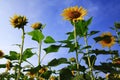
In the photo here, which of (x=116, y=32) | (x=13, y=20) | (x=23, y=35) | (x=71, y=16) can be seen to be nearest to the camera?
(x=71, y=16)

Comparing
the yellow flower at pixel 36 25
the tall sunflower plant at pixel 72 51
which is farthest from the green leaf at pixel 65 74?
the yellow flower at pixel 36 25

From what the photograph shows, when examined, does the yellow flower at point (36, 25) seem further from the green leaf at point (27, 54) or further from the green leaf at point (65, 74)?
the green leaf at point (65, 74)

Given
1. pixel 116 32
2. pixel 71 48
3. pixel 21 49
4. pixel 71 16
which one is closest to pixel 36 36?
pixel 21 49

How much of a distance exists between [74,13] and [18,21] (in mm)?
1144

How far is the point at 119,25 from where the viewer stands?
283 inches

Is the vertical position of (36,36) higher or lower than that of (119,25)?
lower

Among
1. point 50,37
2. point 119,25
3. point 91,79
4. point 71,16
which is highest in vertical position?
point 119,25

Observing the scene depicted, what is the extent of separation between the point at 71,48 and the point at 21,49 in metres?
1.19

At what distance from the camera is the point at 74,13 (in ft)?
14.7

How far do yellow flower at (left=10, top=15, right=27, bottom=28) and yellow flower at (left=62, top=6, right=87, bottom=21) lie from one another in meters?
0.85

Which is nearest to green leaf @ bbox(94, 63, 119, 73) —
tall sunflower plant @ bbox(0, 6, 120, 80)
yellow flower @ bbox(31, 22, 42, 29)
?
tall sunflower plant @ bbox(0, 6, 120, 80)

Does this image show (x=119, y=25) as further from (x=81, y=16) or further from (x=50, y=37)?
(x=50, y=37)

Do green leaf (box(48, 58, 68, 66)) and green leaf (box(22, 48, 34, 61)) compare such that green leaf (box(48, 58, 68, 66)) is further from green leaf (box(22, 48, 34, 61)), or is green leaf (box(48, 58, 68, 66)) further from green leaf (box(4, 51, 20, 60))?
green leaf (box(4, 51, 20, 60))

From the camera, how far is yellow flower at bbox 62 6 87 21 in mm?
4297
